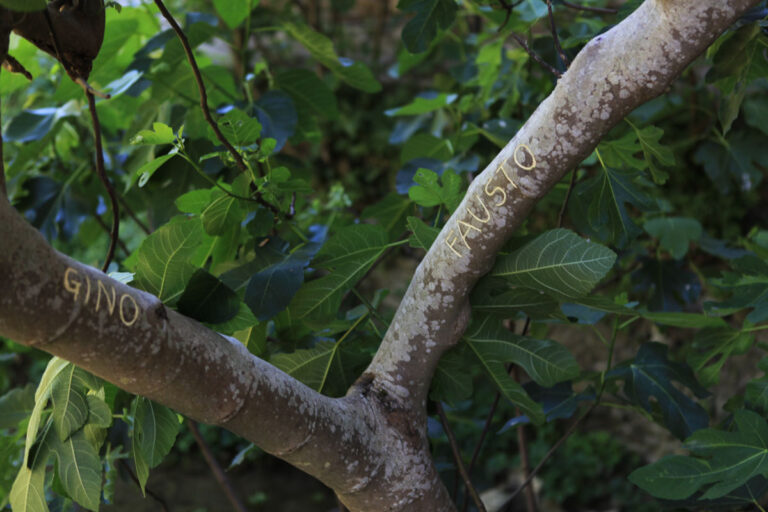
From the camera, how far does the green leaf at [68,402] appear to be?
0.75m

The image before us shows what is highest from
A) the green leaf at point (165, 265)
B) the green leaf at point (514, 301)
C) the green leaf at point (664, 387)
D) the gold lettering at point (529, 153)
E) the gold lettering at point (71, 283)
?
the gold lettering at point (529, 153)

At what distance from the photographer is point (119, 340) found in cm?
59

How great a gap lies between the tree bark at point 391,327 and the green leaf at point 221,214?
0.23 metres

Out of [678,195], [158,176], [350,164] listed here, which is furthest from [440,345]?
[350,164]

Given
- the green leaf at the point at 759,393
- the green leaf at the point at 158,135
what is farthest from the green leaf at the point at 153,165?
the green leaf at the point at 759,393

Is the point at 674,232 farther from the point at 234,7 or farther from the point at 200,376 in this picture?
the point at 200,376

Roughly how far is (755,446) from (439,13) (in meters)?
0.72

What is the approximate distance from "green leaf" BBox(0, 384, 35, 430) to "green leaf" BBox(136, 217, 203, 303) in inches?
19.5

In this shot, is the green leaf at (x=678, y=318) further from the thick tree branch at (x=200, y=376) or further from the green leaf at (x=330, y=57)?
the green leaf at (x=330, y=57)

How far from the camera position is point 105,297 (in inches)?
23.1

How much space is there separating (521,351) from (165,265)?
444 mm

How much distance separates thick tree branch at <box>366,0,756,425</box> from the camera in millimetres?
649

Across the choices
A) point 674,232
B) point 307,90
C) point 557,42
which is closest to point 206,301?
point 557,42

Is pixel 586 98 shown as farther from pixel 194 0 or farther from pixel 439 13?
pixel 194 0
